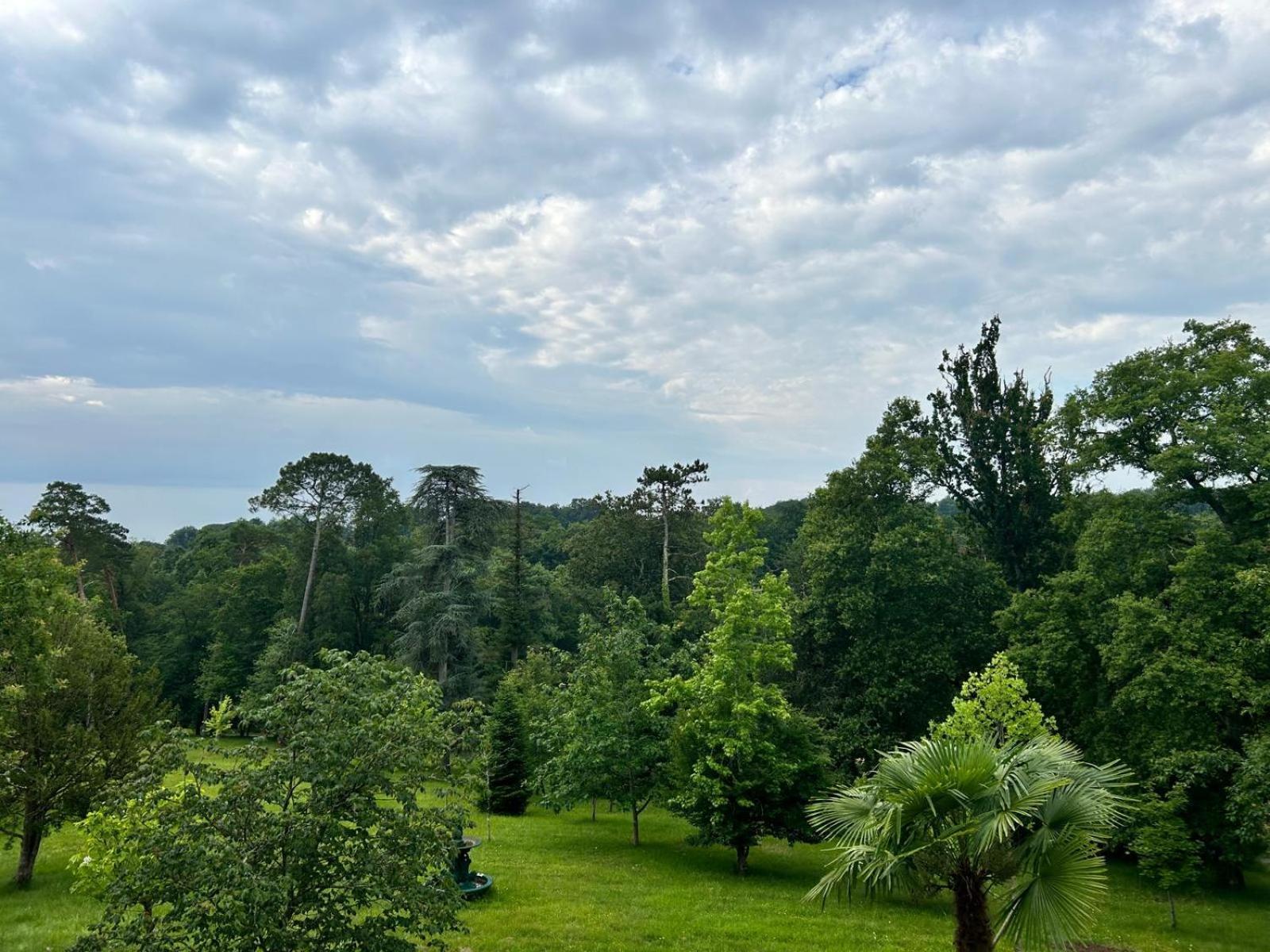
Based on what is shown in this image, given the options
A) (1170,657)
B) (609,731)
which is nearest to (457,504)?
(609,731)

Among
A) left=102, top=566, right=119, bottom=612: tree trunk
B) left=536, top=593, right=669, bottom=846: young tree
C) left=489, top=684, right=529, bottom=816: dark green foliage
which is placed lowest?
left=489, top=684, right=529, bottom=816: dark green foliage

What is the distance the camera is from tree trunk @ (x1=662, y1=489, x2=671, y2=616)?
42125mm

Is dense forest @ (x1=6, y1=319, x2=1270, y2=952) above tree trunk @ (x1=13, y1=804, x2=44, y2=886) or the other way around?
above

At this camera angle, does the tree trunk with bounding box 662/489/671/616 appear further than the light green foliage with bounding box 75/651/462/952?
Yes

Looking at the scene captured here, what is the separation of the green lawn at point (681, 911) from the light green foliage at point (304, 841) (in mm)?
6571

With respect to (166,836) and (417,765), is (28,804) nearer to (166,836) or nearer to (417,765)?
(166,836)

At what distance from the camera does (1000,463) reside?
29.1 metres

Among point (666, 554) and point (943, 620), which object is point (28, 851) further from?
point (666, 554)

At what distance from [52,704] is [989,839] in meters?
21.1

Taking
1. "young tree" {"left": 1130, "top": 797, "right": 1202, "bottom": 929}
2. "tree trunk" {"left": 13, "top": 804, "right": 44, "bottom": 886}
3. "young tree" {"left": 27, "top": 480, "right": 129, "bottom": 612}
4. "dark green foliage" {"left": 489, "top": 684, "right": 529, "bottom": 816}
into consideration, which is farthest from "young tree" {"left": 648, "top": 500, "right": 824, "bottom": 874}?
"young tree" {"left": 27, "top": 480, "right": 129, "bottom": 612}

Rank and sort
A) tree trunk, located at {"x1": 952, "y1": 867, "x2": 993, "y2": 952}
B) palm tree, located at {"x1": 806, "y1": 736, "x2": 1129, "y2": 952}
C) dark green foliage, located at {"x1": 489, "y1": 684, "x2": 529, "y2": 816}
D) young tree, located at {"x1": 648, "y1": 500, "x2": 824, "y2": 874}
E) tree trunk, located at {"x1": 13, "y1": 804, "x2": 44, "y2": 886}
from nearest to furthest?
palm tree, located at {"x1": 806, "y1": 736, "x2": 1129, "y2": 952}, tree trunk, located at {"x1": 952, "y1": 867, "x2": 993, "y2": 952}, tree trunk, located at {"x1": 13, "y1": 804, "x2": 44, "y2": 886}, young tree, located at {"x1": 648, "y1": 500, "x2": 824, "y2": 874}, dark green foliage, located at {"x1": 489, "y1": 684, "x2": 529, "y2": 816}

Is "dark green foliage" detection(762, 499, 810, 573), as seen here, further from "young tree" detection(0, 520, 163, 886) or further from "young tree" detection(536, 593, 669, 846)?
"young tree" detection(0, 520, 163, 886)

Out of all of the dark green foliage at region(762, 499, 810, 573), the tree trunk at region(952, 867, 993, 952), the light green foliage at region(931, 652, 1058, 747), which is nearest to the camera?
the tree trunk at region(952, 867, 993, 952)

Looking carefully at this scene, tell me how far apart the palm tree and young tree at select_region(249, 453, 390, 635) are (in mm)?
44303
